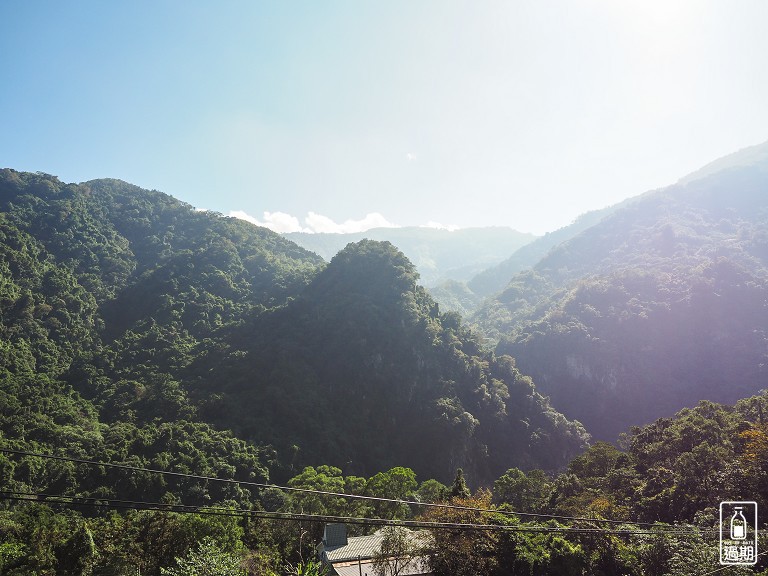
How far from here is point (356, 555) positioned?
85.1ft

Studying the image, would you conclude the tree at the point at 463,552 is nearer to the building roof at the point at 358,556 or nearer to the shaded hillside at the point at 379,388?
the building roof at the point at 358,556

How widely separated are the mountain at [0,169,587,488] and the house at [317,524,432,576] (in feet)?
74.0

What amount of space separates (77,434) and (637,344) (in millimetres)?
113912

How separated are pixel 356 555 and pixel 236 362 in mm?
49118

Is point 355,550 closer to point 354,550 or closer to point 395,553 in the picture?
point 354,550

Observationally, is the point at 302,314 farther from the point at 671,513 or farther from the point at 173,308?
the point at 671,513

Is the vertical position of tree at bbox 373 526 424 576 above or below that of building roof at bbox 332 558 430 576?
above

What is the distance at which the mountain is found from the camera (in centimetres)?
5375

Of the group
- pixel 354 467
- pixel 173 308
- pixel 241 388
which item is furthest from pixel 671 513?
pixel 173 308

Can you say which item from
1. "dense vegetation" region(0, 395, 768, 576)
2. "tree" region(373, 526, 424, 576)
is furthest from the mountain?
"tree" region(373, 526, 424, 576)

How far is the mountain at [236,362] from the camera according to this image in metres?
53.8

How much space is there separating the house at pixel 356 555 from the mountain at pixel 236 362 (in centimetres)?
2255

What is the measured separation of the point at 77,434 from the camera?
48031 millimetres

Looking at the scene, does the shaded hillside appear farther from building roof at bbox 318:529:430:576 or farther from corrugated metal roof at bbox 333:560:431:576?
corrugated metal roof at bbox 333:560:431:576
